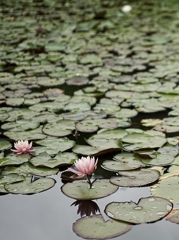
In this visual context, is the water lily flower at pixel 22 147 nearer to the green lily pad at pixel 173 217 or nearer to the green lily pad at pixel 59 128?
the green lily pad at pixel 59 128

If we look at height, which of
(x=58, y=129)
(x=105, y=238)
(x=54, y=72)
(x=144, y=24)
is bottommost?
(x=105, y=238)

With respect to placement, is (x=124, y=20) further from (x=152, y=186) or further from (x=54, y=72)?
(x=152, y=186)

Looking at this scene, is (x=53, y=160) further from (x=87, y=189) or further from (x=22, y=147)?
(x=87, y=189)

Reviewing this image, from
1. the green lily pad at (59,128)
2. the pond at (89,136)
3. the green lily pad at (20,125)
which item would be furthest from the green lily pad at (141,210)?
the green lily pad at (20,125)

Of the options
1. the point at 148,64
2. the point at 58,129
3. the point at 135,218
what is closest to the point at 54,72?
the point at 148,64

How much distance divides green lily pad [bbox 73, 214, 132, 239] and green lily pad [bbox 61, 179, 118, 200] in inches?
4.2

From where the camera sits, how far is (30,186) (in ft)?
3.96

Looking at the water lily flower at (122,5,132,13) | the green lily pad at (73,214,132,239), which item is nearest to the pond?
the green lily pad at (73,214,132,239)

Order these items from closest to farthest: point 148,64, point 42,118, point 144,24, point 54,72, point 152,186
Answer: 1. point 152,186
2. point 42,118
3. point 54,72
4. point 148,64
5. point 144,24

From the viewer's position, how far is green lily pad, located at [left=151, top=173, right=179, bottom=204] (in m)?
1.13

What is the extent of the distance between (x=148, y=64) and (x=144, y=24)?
5.75 feet

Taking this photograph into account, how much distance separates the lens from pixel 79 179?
4.10ft

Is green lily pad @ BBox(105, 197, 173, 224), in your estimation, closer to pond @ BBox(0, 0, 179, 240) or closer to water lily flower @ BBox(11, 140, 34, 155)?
pond @ BBox(0, 0, 179, 240)

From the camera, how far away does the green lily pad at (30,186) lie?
118 cm
